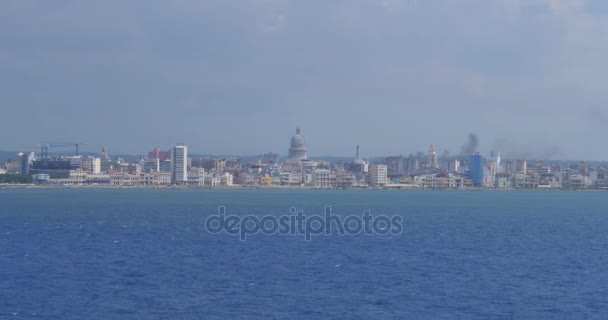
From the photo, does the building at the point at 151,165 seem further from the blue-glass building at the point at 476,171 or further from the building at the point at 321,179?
the blue-glass building at the point at 476,171

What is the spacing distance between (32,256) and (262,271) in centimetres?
941

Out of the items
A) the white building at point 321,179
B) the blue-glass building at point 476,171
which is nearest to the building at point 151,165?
the white building at point 321,179

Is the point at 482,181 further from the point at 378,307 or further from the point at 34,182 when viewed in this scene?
the point at 378,307

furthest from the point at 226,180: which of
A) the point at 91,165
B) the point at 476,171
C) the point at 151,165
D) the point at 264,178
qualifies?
the point at 476,171

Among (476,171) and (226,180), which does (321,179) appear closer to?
(226,180)

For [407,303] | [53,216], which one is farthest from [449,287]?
[53,216]

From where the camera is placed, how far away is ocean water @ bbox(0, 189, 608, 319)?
942 inches

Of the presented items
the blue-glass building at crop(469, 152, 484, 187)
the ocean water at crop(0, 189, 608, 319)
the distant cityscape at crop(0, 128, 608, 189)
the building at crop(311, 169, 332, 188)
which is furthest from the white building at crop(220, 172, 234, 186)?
the ocean water at crop(0, 189, 608, 319)
